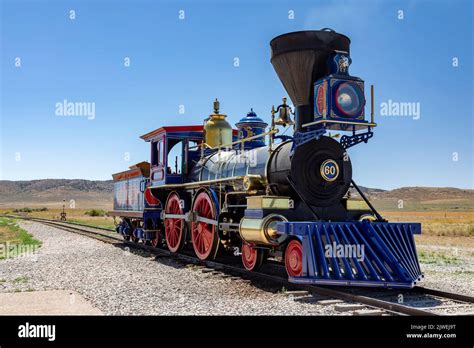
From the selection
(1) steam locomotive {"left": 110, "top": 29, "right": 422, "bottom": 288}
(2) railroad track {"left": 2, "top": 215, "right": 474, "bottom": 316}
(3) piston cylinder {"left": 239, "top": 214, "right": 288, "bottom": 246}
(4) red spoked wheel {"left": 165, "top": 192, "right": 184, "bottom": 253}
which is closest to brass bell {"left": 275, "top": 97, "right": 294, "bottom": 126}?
(1) steam locomotive {"left": 110, "top": 29, "right": 422, "bottom": 288}

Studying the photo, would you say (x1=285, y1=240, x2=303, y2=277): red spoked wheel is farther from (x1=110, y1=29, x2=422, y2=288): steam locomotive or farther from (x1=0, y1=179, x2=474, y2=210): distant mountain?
(x1=0, y1=179, x2=474, y2=210): distant mountain

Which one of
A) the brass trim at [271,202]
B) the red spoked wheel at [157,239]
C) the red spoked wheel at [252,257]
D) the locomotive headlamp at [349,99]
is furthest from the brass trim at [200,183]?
the locomotive headlamp at [349,99]

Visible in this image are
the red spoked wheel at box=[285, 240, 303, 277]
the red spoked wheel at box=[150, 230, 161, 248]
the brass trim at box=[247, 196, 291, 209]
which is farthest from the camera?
the red spoked wheel at box=[150, 230, 161, 248]

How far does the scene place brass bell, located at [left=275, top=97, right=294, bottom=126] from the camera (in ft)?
33.5

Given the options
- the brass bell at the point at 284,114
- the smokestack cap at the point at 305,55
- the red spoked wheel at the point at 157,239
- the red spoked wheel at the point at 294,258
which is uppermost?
the smokestack cap at the point at 305,55

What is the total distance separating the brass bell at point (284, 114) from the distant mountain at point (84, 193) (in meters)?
128

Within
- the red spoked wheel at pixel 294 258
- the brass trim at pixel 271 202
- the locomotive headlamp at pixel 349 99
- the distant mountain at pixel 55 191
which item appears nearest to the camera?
the red spoked wheel at pixel 294 258

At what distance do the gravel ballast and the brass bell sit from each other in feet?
10.7

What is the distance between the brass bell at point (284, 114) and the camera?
1022 cm

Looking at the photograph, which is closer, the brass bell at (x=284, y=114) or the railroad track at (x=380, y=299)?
the railroad track at (x=380, y=299)

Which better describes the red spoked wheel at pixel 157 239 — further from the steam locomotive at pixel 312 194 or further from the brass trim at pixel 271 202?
the brass trim at pixel 271 202

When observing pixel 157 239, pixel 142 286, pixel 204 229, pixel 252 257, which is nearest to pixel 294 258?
pixel 252 257
